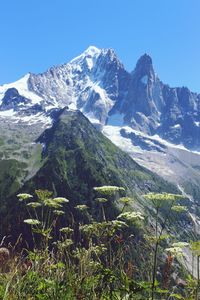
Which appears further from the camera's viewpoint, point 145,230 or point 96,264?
point 145,230

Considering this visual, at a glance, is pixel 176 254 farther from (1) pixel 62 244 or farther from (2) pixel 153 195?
(1) pixel 62 244

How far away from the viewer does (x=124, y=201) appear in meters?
8.56

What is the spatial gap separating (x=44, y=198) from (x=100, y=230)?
117 cm

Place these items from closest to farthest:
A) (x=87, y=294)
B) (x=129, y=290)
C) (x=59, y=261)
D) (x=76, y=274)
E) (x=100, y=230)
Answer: (x=129, y=290) → (x=87, y=294) → (x=76, y=274) → (x=59, y=261) → (x=100, y=230)

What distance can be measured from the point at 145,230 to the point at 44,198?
1.91 meters

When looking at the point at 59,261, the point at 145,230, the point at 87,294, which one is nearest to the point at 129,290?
the point at 87,294

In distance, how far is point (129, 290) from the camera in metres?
6.64

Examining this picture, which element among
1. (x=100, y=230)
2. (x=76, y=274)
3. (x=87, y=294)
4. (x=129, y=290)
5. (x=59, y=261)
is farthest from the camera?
(x=100, y=230)

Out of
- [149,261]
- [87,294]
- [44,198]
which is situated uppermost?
[44,198]

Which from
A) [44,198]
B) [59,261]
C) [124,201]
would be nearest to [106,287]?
[59,261]

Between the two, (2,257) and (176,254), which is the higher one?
(176,254)

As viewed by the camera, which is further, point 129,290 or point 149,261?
point 149,261

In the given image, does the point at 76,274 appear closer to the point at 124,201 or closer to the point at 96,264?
the point at 96,264

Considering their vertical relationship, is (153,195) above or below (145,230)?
above
